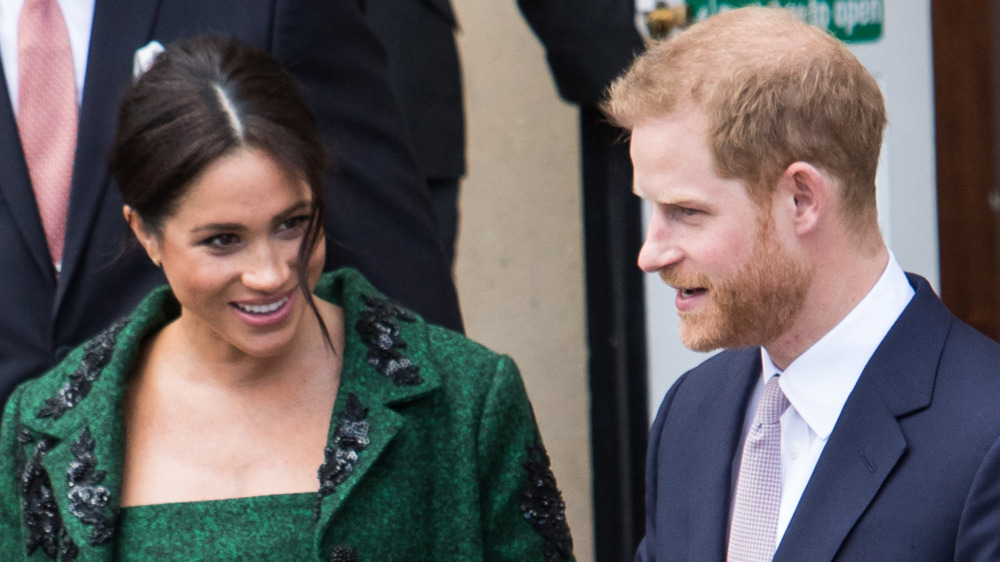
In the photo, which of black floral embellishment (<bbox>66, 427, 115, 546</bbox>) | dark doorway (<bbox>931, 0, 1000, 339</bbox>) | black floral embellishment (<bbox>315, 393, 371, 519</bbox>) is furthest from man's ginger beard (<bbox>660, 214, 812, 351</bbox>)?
dark doorway (<bbox>931, 0, 1000, 339</bbox>)

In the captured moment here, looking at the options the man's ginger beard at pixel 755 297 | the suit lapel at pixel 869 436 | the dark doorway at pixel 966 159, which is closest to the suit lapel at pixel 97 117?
the man's ginger beard at pixel 755 297

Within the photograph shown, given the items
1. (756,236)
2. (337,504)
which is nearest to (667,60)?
(756,236)

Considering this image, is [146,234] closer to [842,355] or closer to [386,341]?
[386,341]

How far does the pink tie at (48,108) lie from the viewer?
8.98 ft

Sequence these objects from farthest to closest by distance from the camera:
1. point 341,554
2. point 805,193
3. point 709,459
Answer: point 341,554, point 709,459, point 805,193

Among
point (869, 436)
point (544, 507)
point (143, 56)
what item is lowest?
point (544, 507)

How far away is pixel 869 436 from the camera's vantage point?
5.98 feet

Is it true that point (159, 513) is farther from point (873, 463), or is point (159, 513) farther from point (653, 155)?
point (873, 463)

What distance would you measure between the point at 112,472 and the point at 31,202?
636mm

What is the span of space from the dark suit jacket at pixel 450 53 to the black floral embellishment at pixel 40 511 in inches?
53.7

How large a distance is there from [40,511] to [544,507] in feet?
2.84

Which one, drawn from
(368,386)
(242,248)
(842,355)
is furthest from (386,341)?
(842,355)

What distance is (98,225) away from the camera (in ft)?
8.93

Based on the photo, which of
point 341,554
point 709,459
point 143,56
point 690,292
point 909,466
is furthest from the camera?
point 143,56
